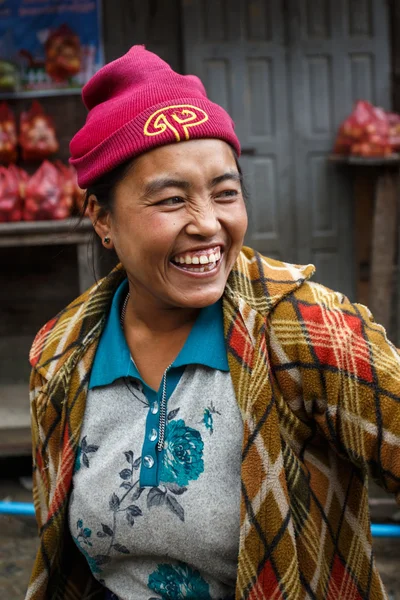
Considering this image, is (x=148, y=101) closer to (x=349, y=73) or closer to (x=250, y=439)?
(x=250, y=439)

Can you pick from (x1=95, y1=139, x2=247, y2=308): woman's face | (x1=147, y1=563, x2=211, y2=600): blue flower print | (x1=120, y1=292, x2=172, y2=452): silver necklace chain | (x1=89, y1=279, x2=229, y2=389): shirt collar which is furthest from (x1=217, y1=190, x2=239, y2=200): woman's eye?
(x1=147, y1=563, x2=211, y2=600): blue flower print

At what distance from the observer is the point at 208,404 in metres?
1.63

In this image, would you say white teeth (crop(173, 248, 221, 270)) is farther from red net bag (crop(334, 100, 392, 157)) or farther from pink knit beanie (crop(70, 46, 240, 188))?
red net bag (crop(334, 100, 392, 157))

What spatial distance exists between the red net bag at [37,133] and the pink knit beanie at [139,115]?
3079 millimetres

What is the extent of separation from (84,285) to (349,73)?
2.04 metres

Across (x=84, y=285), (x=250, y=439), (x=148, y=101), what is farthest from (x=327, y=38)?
(x=250, y=439)

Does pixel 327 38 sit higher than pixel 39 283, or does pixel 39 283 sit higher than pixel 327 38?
pixel 327 38

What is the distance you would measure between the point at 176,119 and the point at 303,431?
67 centimetres

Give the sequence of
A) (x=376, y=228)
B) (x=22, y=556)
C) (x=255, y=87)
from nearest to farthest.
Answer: (x=22, y=556) → (x=376, y=228) → (x=255, y=87)

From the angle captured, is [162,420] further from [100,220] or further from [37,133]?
[37,133]

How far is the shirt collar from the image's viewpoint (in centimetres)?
167

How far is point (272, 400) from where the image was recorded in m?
1.55

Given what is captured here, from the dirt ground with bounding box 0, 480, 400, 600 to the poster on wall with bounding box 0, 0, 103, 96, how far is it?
2432mm

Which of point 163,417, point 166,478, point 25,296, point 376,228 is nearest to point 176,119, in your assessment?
point 163,417
